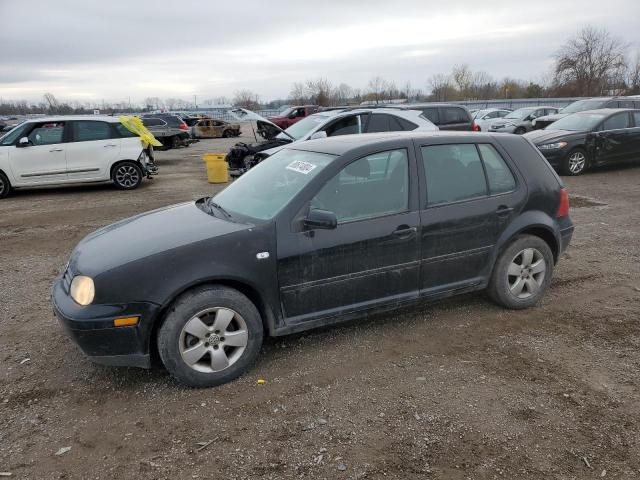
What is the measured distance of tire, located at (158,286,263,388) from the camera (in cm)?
313

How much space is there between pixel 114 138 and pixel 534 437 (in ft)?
35.3

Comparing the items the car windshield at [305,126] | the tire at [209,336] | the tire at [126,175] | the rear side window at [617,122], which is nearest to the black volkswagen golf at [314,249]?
the tire at [209,336]

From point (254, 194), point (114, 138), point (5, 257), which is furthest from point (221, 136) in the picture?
point (254, 194)

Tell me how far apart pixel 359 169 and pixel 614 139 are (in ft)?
36.0

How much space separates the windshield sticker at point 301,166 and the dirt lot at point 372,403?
4.42 feet

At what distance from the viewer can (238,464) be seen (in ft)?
8.50

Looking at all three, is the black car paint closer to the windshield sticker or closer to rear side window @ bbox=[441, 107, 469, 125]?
rear side window @ bbox=[441, 107, 469, 125]

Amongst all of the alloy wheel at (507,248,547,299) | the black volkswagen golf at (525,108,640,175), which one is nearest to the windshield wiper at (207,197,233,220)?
the alloy wheel at (507,248,547,299)

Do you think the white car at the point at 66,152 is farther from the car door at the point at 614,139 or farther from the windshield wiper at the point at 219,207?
the car door at the point at 614,139

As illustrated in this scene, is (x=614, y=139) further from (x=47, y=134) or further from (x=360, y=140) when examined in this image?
(x=47, y=134)

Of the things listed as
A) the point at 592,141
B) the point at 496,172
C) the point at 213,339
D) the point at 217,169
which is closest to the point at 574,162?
the point at 592,141

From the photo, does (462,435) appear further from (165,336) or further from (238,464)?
(165,336)

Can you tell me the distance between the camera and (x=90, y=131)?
35.6 ft

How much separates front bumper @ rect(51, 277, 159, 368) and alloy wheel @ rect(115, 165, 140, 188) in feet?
29.2
